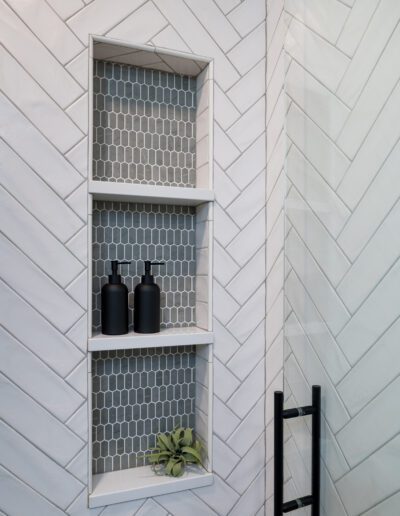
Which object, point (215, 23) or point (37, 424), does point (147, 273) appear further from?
point (215, 23)

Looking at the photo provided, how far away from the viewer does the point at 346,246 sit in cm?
70

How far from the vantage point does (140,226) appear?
4.42 feet

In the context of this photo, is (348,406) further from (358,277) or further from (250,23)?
(250,23)

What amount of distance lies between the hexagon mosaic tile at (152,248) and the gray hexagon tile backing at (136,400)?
4.4 inches

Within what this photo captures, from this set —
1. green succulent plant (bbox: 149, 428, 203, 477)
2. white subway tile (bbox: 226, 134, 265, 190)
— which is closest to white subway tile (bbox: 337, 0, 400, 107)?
white subway tile (bbox: 226, 134, 265, 190)

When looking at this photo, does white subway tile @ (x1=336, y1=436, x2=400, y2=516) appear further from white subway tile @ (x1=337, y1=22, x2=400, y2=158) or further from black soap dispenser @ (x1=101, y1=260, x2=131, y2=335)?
black soap dispenser @ (x1=101, y1=260, x2=131, y2=335)

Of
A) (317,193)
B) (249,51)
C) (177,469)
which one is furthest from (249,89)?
(177,469)

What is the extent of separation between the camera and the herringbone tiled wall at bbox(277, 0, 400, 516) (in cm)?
61

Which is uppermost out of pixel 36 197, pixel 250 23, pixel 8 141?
pixel 250 23

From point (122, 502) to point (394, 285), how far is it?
3.31 feet

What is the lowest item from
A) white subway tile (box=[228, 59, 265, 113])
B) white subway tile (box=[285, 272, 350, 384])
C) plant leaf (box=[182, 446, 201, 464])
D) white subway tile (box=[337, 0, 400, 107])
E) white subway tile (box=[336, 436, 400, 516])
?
white subway tile (box=[336, 436, 400, 516])

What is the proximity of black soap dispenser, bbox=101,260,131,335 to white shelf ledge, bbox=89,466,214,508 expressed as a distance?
0.44 metres

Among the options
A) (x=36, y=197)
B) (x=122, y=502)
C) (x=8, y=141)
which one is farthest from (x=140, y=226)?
(x=122, y=502)

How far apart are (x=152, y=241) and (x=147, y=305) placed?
22cm
